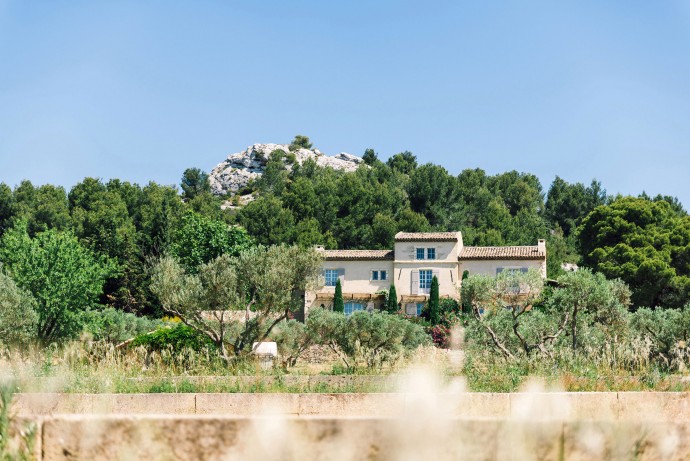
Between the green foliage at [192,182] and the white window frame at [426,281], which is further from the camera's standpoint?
the green foliage at [192,182]

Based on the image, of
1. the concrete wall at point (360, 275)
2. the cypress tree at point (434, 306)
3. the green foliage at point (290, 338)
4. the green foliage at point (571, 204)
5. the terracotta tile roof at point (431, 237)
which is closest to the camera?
the green foliage at point (290, 338)

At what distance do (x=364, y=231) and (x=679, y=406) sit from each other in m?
56.0

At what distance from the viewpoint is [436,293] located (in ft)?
170

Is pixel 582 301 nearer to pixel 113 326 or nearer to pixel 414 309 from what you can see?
pixel 113 326

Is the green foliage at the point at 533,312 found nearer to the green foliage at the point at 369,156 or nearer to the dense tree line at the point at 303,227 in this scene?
the dense tree line at the point at 303,227

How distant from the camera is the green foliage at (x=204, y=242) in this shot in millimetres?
60219

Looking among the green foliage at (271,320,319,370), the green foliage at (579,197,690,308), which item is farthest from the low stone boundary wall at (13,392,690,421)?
the green foliage at (579,197,690,308)

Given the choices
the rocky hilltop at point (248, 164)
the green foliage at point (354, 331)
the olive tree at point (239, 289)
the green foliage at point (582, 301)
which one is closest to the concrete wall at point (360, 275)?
the green foliage at point (354, 331)

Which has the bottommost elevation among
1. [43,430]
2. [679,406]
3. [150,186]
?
[679,406]

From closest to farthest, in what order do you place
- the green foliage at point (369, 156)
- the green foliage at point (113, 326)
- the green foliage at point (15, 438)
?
the green foliage at point (15, 438), the green foliage at point (113, 326), the green foliage at point (369, 156)

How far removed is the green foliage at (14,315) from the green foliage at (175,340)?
683 centimetres

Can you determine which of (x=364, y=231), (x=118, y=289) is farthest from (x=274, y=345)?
(x=364, y=231)

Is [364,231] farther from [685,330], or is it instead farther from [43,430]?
[43,430]

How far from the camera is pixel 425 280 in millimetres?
54469
